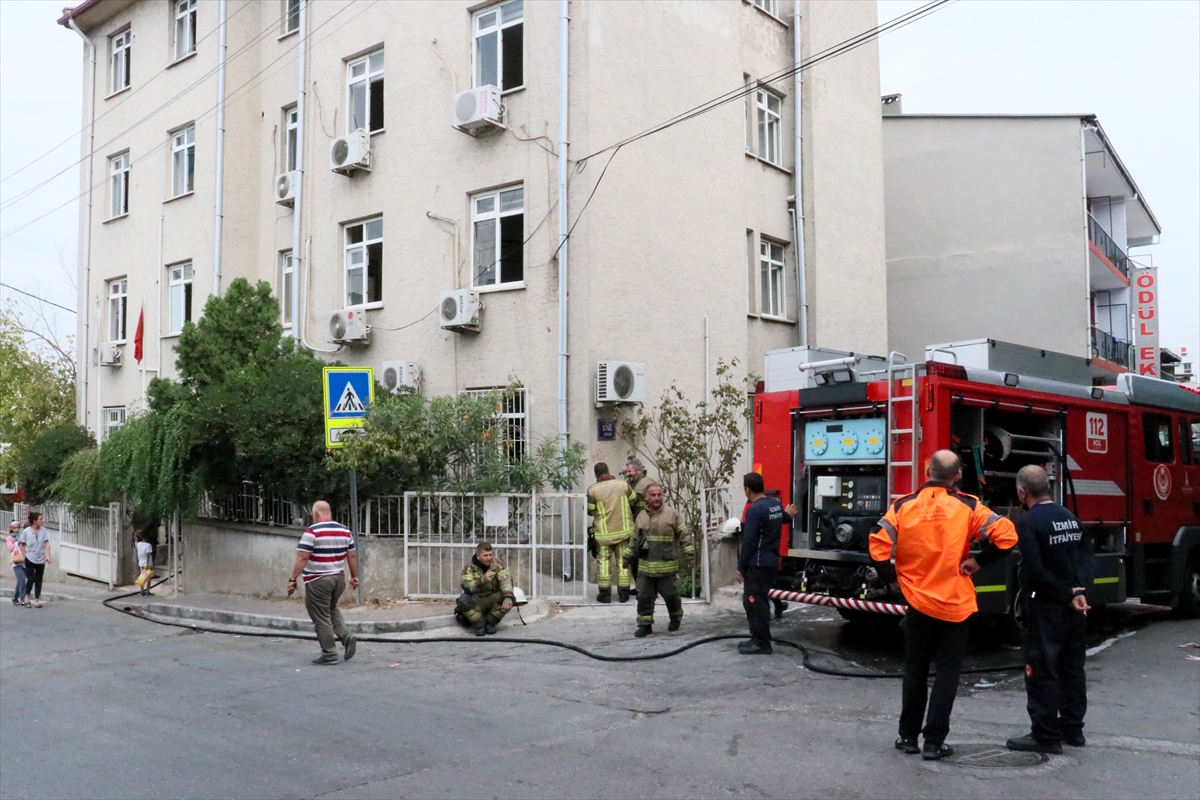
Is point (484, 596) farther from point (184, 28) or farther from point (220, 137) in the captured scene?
point (184, 28)

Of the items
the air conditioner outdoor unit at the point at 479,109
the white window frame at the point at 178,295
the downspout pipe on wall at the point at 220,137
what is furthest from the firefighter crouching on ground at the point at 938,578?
the white window frame at the point at 178,295

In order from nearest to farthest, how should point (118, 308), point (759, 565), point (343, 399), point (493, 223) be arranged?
point (759, 565) < point (343, 399) < point (493, 223) < point (118, 308)

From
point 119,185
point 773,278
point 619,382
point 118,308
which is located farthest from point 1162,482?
point 119,185

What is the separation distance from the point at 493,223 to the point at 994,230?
43.1ft

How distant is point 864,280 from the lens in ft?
65.7

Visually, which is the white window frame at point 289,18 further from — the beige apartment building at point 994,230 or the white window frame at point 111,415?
the beige apartment building at point 994,230

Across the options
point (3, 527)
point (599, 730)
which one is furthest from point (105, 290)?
point (599, 730)

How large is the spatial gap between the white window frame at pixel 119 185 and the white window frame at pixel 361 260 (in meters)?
8.10

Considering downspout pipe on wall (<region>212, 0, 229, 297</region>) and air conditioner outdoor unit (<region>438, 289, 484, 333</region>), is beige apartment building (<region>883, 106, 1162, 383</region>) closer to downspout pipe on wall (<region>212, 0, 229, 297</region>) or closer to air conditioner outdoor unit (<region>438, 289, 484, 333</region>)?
air conditioner outdoor unit (<region>438, 289, 484, 333</region>)

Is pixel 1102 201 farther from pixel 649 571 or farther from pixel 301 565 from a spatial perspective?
pixel 301 565

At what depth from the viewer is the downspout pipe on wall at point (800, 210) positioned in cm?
1839

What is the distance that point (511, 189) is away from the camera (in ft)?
51.4

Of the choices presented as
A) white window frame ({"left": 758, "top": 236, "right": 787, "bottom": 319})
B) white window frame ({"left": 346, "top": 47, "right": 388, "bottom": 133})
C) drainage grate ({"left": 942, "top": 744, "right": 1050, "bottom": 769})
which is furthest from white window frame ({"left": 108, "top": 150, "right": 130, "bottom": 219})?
drainage grate ({"left": 942, "top": 744, "right": 1050, "bottom": 769})

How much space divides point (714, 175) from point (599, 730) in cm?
1141
